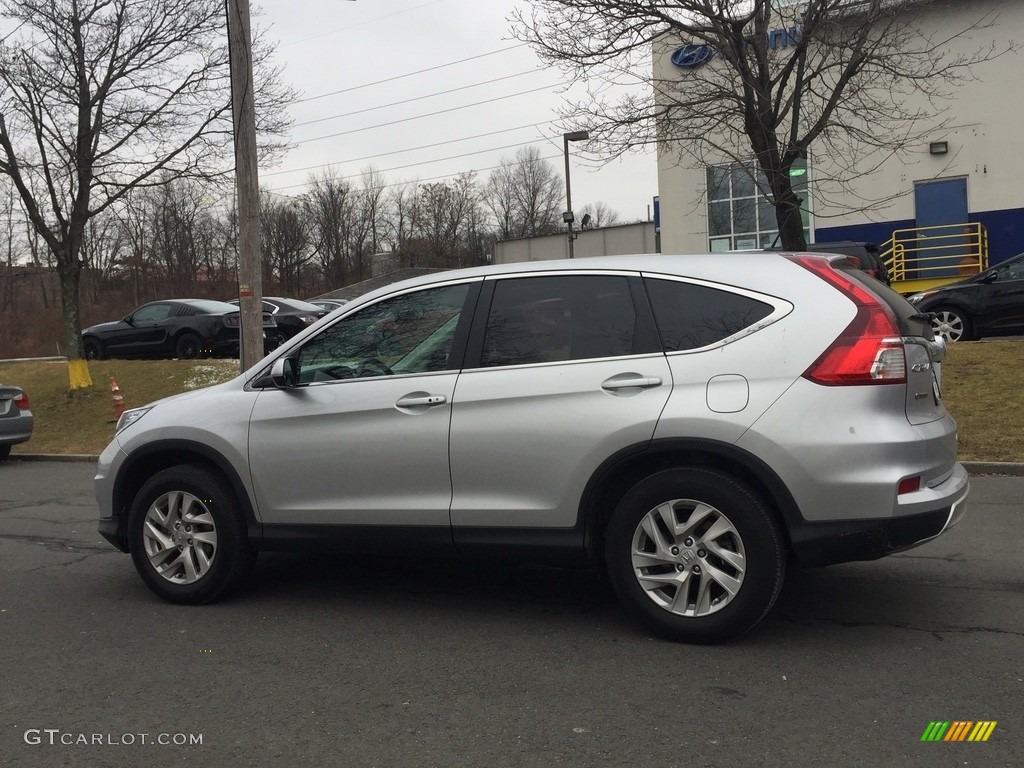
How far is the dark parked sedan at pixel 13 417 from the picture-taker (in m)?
13.1

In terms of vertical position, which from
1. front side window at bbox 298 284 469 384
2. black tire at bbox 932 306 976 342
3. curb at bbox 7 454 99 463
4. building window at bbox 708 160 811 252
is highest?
building window at bbox 708 160 811 252

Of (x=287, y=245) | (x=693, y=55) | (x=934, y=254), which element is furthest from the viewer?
(x=287, y=245)

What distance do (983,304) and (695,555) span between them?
12286 mm

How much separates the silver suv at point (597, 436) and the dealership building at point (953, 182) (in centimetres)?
1783

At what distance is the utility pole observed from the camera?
12.2 m

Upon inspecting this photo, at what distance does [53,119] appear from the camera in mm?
16906

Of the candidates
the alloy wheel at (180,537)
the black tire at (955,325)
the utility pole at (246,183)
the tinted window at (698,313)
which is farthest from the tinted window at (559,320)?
the black tire at (955,325)

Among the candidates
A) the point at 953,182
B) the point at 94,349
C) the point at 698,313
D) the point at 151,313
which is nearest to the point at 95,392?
the point at 151,313

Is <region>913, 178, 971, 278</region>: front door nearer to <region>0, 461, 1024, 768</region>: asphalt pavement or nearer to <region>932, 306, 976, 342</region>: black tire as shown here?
<region>932, 306, 976, 342</region>: black tire

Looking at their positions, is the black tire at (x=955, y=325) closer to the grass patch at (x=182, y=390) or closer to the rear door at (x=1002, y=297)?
the rear door at (x=1002, y=297)

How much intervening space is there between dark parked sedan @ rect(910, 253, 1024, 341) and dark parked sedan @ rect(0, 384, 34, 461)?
42.4 ft

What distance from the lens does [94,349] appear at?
22141 millimetres

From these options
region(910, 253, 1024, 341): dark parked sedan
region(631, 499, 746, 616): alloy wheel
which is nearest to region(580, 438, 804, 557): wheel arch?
region(631, 499, 746, 616): alloy wheel

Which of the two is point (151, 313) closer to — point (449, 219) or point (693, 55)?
point (693, 55)
